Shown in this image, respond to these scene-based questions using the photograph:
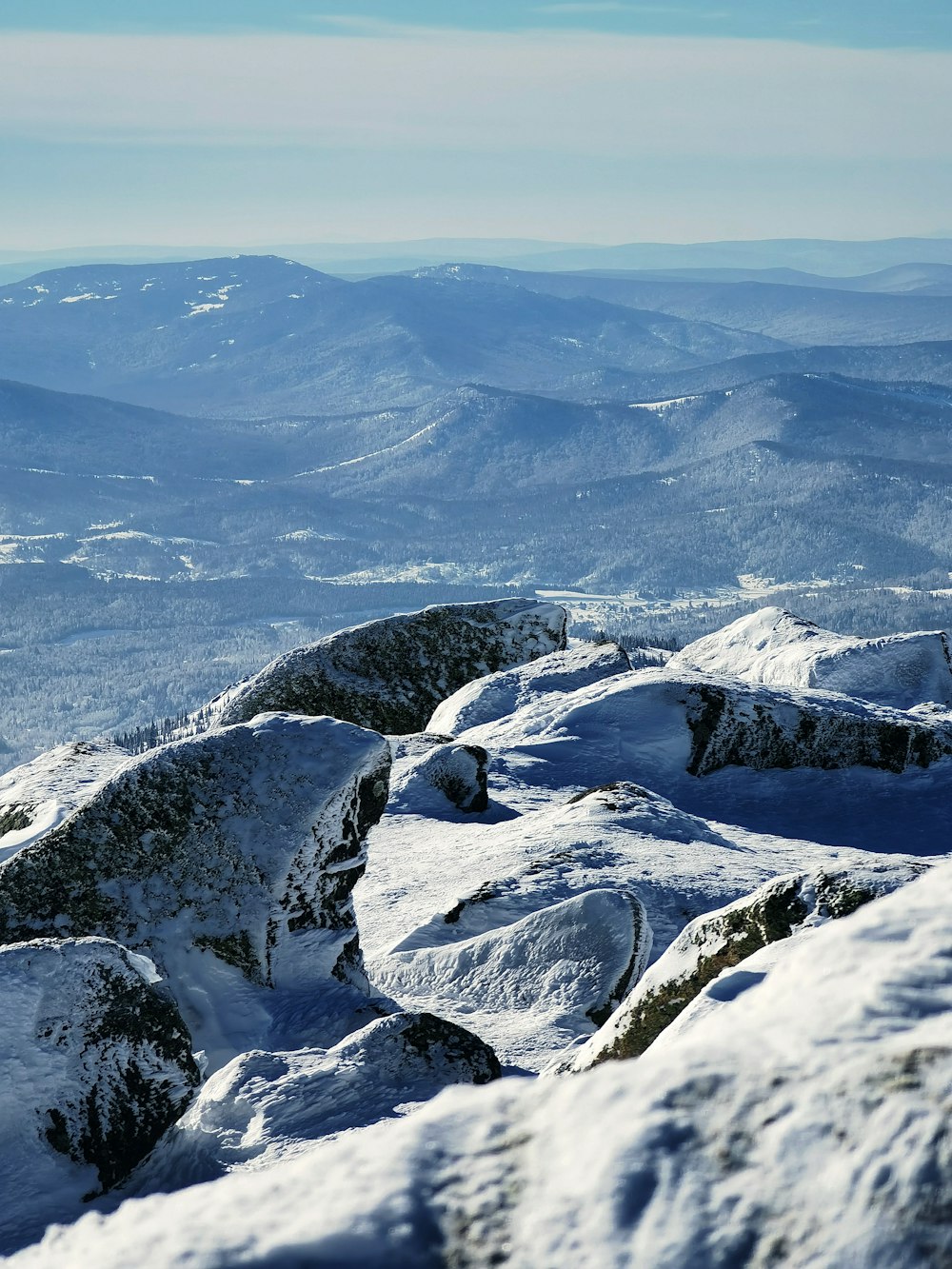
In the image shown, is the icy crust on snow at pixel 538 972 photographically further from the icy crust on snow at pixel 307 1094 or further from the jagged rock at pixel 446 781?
the jagged rock at pixel 446 781

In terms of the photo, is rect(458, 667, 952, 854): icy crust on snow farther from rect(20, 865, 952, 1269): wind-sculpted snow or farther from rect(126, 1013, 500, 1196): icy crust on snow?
rect(20, 865, 952, 1269): wind-sculpted snow

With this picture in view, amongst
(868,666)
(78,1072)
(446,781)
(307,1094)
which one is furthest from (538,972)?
(868,666)

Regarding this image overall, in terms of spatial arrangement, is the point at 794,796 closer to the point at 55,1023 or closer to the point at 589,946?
the point at 589,946

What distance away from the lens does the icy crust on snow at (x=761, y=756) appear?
24531 mm

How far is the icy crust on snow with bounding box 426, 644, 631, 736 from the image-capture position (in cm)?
3128

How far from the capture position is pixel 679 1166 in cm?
537

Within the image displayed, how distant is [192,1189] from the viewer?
6.46 m

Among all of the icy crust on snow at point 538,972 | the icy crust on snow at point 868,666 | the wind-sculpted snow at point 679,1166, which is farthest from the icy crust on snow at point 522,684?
the wind-sculpted snow at point 679,1166

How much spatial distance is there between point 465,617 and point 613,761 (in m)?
11.3

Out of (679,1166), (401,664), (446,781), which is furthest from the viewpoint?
(401,664)

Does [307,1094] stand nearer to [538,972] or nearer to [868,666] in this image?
[538,972]

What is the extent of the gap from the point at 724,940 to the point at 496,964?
4.76m

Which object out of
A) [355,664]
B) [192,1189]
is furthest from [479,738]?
[192,1189]

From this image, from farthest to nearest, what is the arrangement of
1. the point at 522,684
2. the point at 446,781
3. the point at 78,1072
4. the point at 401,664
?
the point at 401,664
the point at 522,684
the point at 446,781
the point at 78,1072
